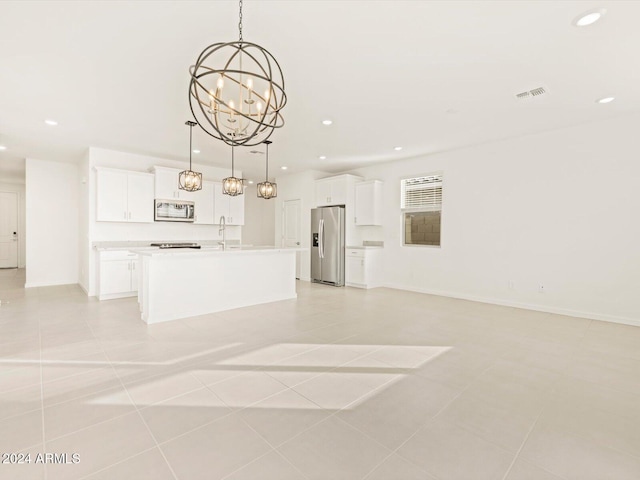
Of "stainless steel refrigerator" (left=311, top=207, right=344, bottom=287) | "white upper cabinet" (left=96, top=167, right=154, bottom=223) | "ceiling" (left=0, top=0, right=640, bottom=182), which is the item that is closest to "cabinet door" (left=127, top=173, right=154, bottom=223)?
"white upper cabinet" (left=96, top=167, right=154, bottom=223)

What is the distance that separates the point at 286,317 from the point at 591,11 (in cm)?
400

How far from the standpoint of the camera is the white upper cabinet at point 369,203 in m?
6.70

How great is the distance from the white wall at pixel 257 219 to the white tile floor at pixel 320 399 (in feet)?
19.8

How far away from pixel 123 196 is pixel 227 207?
6.42ft

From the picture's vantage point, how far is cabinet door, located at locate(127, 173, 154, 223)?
18.6 ft

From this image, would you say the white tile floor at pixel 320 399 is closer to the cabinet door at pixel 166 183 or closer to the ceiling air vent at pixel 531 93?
the ceiling air vent at pixel 531 93

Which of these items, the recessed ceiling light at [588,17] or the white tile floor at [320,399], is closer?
the white tile floor at [320,399]

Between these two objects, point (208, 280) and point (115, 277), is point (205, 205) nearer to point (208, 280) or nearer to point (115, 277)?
point (115, 277)

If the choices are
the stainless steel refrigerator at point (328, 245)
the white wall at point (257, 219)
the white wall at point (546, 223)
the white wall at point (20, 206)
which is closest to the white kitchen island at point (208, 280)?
the stainless steel refrigerator at point (328, 245)

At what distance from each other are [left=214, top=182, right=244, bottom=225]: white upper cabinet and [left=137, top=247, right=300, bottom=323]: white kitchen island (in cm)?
218

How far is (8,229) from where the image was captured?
916 cm

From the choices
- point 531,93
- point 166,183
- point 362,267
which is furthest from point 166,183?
point 531,93

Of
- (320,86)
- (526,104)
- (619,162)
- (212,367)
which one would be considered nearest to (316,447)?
(212,367)

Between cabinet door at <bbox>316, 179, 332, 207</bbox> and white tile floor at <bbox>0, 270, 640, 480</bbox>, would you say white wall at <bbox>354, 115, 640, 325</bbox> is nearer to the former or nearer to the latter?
white tile floor at <bbox>0, 270, 640, 480</bbox>
